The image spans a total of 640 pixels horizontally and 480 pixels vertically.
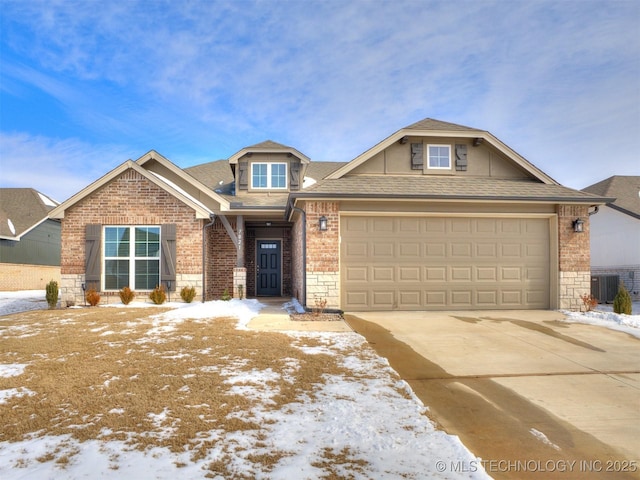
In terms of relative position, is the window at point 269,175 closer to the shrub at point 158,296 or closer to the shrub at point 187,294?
the shrub at point 187,294

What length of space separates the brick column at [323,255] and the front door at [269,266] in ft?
19.1

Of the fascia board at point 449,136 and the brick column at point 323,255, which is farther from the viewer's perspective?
the fascia board at point 449,136

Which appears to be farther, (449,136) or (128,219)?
(128,219)

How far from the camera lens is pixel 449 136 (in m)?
10.9

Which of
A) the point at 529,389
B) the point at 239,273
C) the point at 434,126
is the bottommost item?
the point at 529,389

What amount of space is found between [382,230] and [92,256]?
9.07m

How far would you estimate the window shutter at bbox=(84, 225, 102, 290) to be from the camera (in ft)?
36.5

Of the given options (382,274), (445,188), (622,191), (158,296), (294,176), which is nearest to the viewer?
(382,274)

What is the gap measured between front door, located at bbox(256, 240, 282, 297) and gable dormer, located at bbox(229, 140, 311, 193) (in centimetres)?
238

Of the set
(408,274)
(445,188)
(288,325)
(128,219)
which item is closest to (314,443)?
(288,325)

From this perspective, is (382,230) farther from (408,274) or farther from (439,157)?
(439,157)

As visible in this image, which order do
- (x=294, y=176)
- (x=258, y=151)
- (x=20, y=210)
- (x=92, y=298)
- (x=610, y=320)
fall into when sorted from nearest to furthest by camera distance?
(x=610, y=320) → (x=92, y=298) → (x=258, y=151) → (x=294, y=176) → (x=20, y=210)

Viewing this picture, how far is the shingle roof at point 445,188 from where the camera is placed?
9.38 meters

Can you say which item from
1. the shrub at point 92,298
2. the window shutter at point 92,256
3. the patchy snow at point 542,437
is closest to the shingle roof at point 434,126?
the patchy snow at point 542,437
